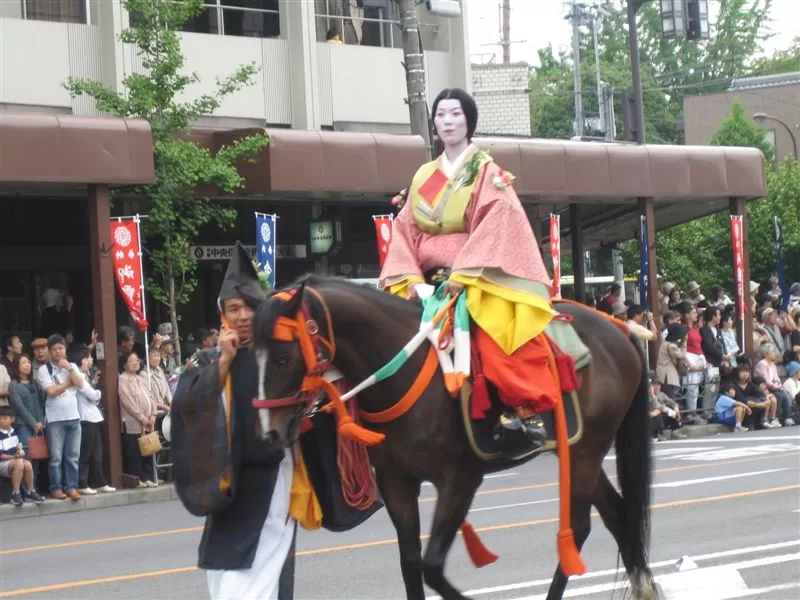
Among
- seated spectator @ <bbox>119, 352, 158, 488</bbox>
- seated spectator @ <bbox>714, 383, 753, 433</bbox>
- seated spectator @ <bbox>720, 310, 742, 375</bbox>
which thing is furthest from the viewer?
seated spectator @ <bbox>720, 310, 742, 375</bbox>

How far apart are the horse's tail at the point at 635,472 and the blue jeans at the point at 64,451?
10.0 meters

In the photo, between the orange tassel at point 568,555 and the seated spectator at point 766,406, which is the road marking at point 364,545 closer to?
the orange tassel at point 568,555

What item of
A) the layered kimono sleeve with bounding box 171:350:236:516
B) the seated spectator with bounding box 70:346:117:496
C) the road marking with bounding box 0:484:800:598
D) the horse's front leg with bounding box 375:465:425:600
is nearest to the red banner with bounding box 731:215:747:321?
the road marking with bounding box 0:484:800:598

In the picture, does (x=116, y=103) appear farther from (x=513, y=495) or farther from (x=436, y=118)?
(x=436, y=118)

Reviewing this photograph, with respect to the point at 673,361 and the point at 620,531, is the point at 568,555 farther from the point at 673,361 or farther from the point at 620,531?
the point at 673,361

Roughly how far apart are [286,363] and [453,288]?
1221 millimetres

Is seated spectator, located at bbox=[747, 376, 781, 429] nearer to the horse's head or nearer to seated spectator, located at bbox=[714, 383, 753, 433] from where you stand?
seated spectator, located at bbox=[714, 383, 753, 433]

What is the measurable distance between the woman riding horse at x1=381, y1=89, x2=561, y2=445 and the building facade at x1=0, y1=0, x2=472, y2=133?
1575 cm

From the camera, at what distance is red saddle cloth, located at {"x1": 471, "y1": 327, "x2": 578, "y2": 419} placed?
23.4ft

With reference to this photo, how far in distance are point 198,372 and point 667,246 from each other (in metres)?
38.6

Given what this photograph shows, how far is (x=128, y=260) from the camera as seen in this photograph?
19.0 metres

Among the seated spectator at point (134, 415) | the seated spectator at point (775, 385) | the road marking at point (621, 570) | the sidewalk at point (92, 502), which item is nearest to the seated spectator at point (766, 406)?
→ the seated spectator at point (775, 385)

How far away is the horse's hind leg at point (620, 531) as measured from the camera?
27.0ft

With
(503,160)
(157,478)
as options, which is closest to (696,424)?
(503,160)
